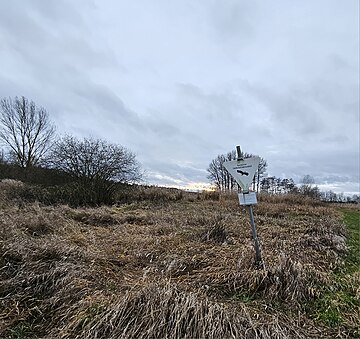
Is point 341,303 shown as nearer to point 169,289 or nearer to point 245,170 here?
point 245,170

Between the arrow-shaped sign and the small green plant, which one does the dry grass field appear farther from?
the arrow-shaped sign

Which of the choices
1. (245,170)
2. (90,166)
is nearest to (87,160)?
(90,166)

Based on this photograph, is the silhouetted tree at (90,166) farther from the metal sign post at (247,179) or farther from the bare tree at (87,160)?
the metal sign post at (247,179)

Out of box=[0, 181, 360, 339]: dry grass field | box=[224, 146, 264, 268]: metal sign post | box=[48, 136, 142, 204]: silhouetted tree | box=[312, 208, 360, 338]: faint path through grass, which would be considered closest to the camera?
box=[0, 181, 360, 339]: dry grass field

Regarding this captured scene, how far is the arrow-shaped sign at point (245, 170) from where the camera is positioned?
3832 millimetres

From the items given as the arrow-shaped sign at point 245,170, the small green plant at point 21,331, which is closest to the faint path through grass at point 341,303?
the arrow-shaped sign at point 245,170

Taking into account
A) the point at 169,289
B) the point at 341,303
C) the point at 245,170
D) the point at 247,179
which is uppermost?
the point at 245,170

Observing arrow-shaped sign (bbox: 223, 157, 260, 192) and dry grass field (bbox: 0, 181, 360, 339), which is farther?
arrow-shaped sign (bbox: 223, 157, 260, 192)

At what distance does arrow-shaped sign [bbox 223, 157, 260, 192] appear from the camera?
3.83 m

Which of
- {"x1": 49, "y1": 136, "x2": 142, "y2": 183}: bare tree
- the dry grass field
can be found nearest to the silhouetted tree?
{"x1": 49, "y1": 136, "x2": 142, "y2": 183}: bare tree

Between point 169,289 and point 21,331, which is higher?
point 169,289

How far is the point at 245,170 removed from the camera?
3.89 metres

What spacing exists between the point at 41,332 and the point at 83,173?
37.9ft

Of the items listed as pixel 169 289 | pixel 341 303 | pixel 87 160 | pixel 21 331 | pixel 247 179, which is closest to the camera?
pixel 21 331
